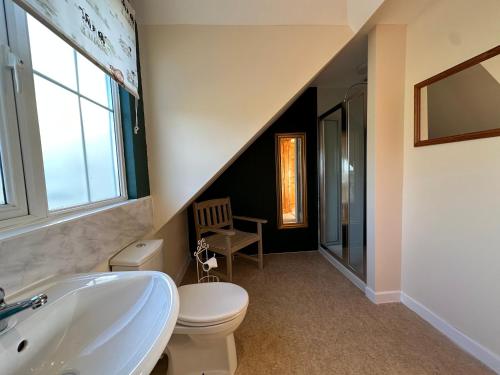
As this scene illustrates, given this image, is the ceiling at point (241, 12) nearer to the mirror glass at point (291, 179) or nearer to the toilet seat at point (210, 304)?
the mirror glass at point (291, 179)

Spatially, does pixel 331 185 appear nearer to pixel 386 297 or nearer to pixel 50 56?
pixel 386 297

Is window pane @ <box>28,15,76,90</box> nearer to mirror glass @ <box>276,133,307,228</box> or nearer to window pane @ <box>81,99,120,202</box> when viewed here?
window pane @ <box>81,99,120,202</box>

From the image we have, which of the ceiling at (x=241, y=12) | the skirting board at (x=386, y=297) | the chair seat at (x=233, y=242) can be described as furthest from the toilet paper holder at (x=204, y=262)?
the ceiling at (x=241, y=12)

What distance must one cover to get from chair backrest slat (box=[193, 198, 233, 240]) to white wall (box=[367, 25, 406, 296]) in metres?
1.49

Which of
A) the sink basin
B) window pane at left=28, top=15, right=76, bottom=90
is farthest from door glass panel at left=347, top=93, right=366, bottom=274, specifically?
window pane at left=28, top=15, right=76, bottom=90

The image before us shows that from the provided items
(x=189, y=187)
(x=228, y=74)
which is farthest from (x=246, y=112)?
(x=189, y=187)

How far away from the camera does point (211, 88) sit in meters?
1.66

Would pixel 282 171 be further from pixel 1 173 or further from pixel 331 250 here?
pixel 1 173

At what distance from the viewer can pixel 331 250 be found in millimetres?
2666

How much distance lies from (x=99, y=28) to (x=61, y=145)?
550 mm

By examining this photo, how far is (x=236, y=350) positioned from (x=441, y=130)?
6.06 feet

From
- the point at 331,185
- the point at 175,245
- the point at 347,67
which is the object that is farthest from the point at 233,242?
the point at 347,67

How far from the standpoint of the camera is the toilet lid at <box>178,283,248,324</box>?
3.55 feet

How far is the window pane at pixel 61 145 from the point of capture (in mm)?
933
